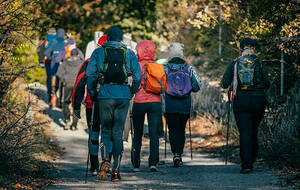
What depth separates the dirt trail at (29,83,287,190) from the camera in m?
7.90

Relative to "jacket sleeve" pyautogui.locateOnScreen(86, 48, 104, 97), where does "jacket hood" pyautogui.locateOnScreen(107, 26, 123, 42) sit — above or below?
above

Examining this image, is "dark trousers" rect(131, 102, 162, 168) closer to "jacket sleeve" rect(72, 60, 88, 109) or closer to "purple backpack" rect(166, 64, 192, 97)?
"purple backpack" rect(166, 64, 192, 97)

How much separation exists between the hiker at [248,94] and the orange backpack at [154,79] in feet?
3.12

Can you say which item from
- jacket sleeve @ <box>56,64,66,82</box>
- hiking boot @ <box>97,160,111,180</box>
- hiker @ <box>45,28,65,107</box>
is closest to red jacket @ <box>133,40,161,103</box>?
hiking boot @ <box>97,160,111,180</box>

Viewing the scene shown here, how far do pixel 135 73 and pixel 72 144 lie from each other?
4.95 m

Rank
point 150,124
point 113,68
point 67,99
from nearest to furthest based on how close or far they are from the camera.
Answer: point 113,68 → point 150,124 → point 67,99

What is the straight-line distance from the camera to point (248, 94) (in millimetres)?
9070

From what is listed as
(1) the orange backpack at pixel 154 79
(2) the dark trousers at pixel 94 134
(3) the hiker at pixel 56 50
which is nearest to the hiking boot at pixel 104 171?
(2) the dark trousers at pixel 94 134

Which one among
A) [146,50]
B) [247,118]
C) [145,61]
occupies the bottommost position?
[247,118]

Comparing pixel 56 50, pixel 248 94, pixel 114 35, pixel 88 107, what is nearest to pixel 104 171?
pixel 88 107

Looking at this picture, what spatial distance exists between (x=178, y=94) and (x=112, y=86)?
1.85 meters

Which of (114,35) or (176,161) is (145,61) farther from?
(176,161)

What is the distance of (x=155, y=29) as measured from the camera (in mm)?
22703

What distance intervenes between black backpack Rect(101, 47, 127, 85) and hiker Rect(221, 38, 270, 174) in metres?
1.81
